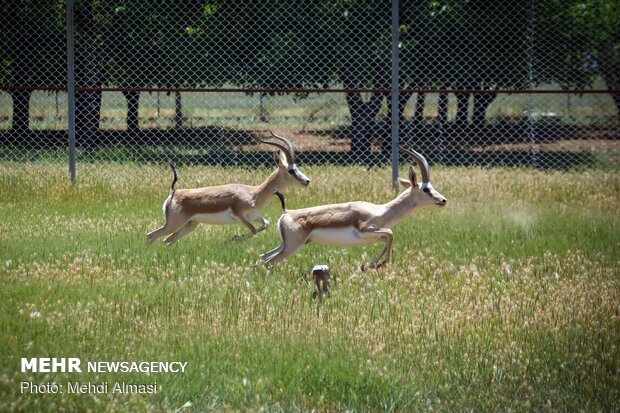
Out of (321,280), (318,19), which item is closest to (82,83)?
(318,19)

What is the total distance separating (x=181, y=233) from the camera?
10.4 meters

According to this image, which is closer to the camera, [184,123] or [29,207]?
[29,207]

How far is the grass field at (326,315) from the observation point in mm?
5766

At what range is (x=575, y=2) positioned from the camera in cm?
2212

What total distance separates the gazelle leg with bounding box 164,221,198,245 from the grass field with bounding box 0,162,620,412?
17cm

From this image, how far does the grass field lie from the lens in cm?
577

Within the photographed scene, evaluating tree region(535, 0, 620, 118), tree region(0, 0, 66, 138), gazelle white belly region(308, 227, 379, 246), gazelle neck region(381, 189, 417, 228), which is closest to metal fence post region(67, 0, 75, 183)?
tree region(0, 0, 66, 138)

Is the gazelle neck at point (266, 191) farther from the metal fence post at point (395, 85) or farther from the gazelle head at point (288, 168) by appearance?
the metal fence post at point (395, 85)

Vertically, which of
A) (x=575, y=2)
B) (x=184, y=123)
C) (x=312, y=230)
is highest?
(x=575, y=2)

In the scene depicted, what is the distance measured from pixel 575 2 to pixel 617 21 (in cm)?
114

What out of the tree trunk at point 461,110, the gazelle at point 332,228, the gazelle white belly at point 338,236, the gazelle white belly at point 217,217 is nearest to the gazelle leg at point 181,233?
the gazelle white belly at point 217,217

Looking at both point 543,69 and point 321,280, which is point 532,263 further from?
point 543,69

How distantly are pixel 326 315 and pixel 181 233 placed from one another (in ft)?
11.8

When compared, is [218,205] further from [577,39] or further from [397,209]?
[577,39]
